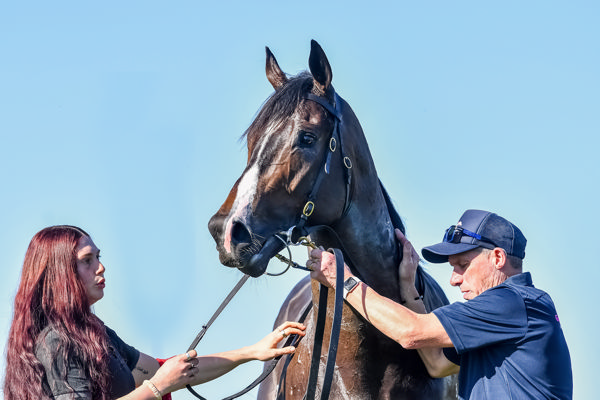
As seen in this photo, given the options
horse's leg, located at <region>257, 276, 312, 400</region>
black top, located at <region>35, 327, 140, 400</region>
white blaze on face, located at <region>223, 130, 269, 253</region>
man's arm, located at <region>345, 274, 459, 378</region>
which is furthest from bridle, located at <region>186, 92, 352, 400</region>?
black top, located at <region>35, 327, 140, 400</region>

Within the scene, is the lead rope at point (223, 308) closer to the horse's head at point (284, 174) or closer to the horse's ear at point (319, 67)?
the horse's head at point (284, 174)

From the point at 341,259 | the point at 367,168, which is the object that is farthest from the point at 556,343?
the point at 367,168

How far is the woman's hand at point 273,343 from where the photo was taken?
4023 millimetres

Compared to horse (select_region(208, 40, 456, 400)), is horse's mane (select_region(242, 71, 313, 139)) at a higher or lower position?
higher

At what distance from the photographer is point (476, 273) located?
12.5 feet

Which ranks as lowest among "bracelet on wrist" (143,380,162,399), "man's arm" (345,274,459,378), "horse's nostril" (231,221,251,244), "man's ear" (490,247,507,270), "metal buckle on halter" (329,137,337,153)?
"bracelet on wrist" (143,380,162,399)

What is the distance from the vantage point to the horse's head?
12.3 ft

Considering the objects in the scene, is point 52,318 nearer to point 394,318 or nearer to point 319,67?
point 394,318

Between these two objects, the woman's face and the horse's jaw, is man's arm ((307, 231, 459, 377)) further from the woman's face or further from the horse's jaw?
the woman's face

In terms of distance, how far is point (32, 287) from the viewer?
3.31 meters

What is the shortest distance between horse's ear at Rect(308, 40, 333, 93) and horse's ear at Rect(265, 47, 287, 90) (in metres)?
0.36

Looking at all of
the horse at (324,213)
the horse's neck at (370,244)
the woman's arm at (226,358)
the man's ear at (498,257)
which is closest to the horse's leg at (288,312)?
the horse at (324,213)

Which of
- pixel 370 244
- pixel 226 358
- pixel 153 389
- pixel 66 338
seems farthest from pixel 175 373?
pixel 370 244

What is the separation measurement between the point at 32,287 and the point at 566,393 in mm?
2295
